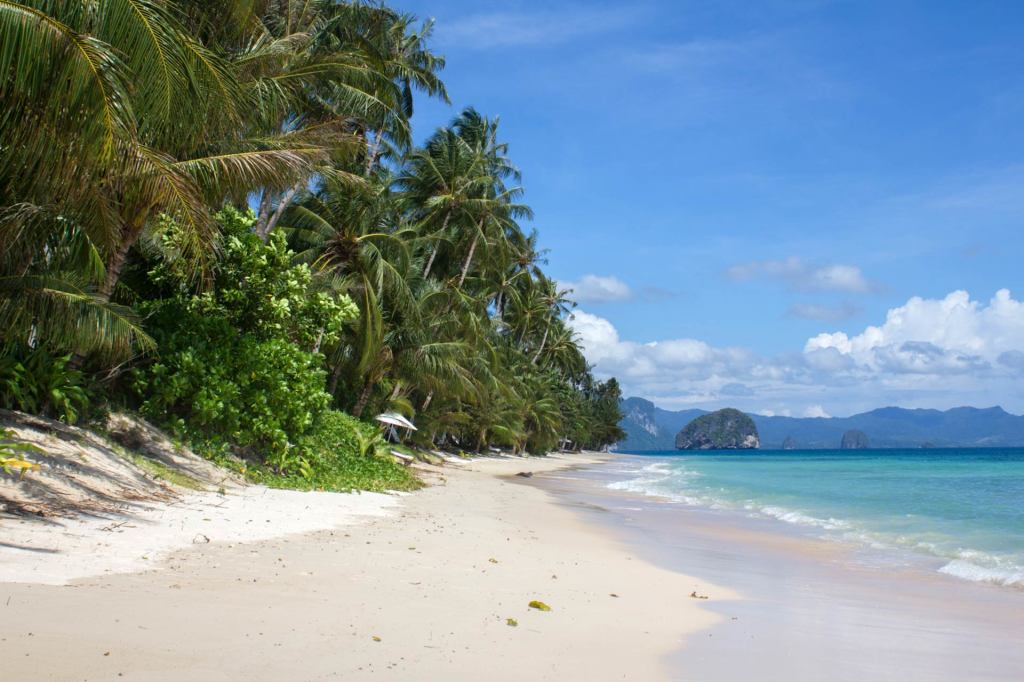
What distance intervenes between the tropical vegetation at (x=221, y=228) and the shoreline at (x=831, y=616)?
5.78 m

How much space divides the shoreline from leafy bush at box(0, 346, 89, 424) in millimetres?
7605

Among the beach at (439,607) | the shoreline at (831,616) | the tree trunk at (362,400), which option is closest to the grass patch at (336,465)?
the beach at (439,607)

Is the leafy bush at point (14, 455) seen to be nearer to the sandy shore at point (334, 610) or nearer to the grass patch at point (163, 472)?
the sandy shore at point (334, 610)

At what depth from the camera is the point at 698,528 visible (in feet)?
42.8

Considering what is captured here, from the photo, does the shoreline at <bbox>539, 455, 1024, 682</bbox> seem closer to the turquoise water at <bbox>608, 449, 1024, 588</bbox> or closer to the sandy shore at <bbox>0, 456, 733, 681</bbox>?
the sandy shore at <bbox>0, 456, 733, 681</bbox>

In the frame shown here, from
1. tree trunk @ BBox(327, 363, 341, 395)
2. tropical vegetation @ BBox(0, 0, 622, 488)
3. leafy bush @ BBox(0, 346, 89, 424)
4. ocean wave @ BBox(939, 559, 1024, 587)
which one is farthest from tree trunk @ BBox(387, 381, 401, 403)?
ocean wave @ BBox(939, 559, 1024, 587)

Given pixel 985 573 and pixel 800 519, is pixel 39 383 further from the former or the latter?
pixel 800 519

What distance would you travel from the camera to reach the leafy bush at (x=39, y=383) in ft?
30.1

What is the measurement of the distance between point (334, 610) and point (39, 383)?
6780 mm

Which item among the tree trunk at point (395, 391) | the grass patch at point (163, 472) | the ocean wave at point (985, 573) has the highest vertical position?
the tree trunk at point (395, 391)

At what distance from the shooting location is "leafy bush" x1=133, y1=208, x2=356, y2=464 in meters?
11.5

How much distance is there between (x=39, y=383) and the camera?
374 inches

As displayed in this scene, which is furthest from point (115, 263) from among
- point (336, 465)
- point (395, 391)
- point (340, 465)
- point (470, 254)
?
point (470, 254)

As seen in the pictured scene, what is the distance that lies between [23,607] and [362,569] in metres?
2.69
